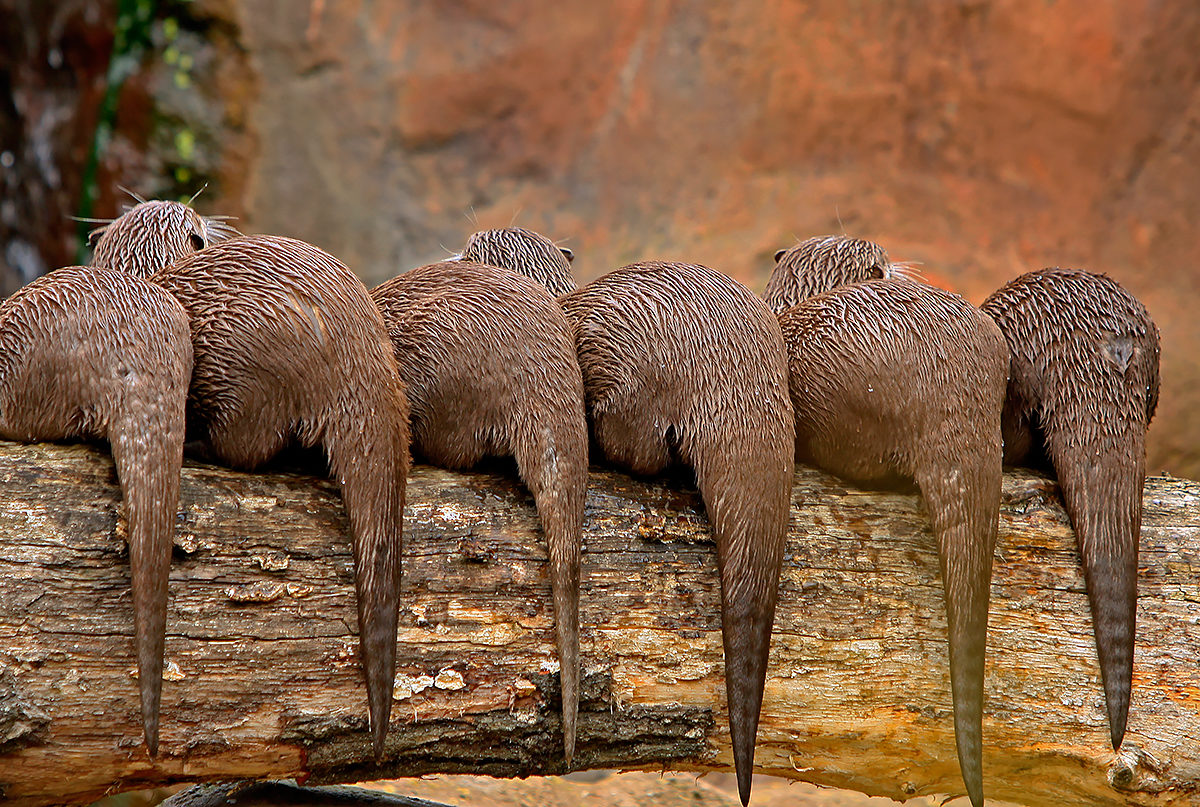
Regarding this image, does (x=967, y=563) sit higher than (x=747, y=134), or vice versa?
(x=747, y=134)

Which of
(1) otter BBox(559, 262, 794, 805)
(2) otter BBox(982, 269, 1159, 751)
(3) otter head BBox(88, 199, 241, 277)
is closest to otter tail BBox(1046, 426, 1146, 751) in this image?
(2) otter BBox(982, 269, 1159, 751)

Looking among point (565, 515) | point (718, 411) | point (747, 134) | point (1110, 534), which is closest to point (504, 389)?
point (565, 515)

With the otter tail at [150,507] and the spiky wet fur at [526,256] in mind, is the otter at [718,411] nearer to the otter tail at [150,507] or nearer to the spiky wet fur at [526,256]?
the spiky wet fur at [526,256]

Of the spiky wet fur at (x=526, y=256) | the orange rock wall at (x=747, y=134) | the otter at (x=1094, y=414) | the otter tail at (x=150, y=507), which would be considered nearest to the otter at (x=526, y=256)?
the spiky wet fur at (x=526, y=256)

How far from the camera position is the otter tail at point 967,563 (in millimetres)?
1482

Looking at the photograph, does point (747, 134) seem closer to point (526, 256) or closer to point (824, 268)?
point (824, 268)

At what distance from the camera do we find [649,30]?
12.7 feet

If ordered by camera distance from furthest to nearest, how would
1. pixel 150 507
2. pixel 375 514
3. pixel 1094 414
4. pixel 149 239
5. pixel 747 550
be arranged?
pixel 149 239 < pixel 1094 414 < pixel 747 550 < pixel 375 514 < pixel 150 507

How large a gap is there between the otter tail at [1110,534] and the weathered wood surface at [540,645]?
3 cm

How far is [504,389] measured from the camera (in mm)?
1456

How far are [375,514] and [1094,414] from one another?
3.76 ft

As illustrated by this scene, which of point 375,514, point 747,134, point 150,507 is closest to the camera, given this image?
point 150,507

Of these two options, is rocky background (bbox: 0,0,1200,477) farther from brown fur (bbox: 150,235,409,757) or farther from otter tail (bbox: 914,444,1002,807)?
brown fur (bbox: 150,235,409,757)

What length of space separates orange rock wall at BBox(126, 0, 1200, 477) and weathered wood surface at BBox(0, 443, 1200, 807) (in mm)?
2157
